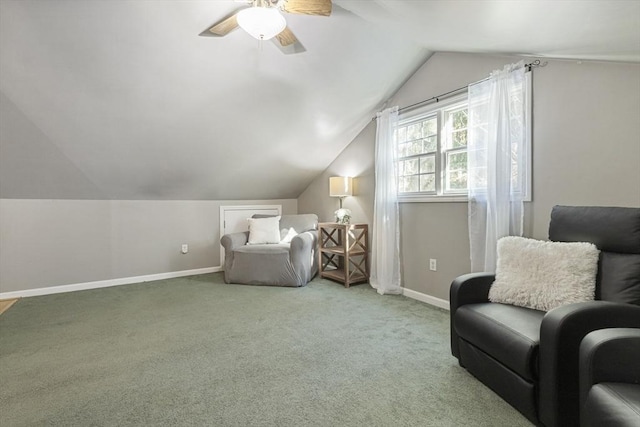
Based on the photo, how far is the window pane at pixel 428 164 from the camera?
326 centimetres

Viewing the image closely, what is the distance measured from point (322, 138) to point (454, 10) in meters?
2.31

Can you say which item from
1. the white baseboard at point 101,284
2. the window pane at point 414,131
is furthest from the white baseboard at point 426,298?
the white baseboard at point 101,284

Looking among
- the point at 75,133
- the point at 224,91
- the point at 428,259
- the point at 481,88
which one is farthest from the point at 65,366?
the point at 481,88

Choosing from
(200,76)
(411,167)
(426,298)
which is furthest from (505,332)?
(200,76)

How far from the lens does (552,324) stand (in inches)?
51.6

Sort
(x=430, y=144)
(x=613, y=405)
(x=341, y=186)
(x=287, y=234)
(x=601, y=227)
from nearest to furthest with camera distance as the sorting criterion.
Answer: (x=613, y=405) < (x=601, y=227) < (x=430, y=144) < (x=341, y=186) < (x=287, y=234)

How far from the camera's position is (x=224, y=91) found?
118 inches

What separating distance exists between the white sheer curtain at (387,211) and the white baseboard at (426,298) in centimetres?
9

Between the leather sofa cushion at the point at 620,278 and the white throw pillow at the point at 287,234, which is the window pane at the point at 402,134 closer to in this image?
the white throw pillow at the point at 287,234

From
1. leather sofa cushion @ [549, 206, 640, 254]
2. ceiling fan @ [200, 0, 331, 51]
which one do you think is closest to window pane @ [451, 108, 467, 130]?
leather sofa cushion @ [549, 206, 640, 254]

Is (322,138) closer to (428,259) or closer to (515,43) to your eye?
(428,259)

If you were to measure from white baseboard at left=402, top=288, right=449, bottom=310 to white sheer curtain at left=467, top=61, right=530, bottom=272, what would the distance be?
0.59m

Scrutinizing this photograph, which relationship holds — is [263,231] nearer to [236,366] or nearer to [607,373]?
[236,366]

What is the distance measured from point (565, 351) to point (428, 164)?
7.56ft
